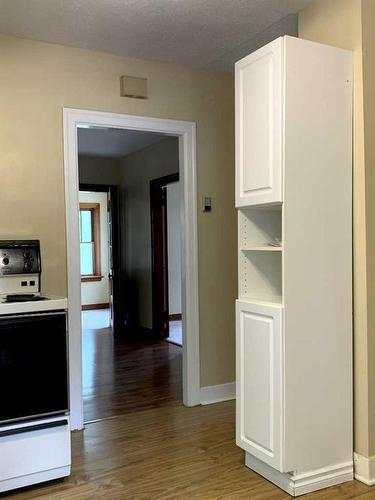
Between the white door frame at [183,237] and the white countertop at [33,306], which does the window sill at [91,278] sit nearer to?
the white door frame at [183,237]

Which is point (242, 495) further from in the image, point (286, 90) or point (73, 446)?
point (286, 90)

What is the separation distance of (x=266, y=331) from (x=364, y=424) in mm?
714

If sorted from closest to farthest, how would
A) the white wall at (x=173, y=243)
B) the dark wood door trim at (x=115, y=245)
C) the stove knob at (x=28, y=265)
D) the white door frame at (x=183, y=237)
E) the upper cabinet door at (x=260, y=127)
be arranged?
1. the upper cabinet door at (x=260, y=127)
2. the stove knob at (x=28, y=265)
3. the white door frame at (x=183, y=237)
4. the dark wood door trim at (x=115, y=245)
5. the white wall at (x=173, y=243)

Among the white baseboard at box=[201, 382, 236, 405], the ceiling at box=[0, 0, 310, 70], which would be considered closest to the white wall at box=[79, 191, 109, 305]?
the white baseboard at box=[201, 382, 236, 405]

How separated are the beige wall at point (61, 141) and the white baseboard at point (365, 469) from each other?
4.78 ft

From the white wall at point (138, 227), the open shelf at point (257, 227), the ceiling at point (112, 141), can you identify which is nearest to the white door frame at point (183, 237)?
the open shelf at point (257, 227)

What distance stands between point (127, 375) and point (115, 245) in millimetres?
2720

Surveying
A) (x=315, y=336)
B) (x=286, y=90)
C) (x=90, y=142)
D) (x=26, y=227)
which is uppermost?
(x=90, y=142)

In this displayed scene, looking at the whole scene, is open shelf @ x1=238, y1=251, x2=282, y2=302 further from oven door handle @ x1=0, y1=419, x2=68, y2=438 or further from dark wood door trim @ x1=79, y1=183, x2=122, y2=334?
dark wood door trim @ x1=79, y1=183, x2=122, y2=334

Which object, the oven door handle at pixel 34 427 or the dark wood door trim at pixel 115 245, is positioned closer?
the oven door handle at pixel 34 427

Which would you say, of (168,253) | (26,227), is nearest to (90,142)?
(168,253)

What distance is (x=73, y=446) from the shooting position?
9.96 feet

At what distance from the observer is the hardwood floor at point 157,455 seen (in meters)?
2.45

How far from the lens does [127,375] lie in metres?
4.70
